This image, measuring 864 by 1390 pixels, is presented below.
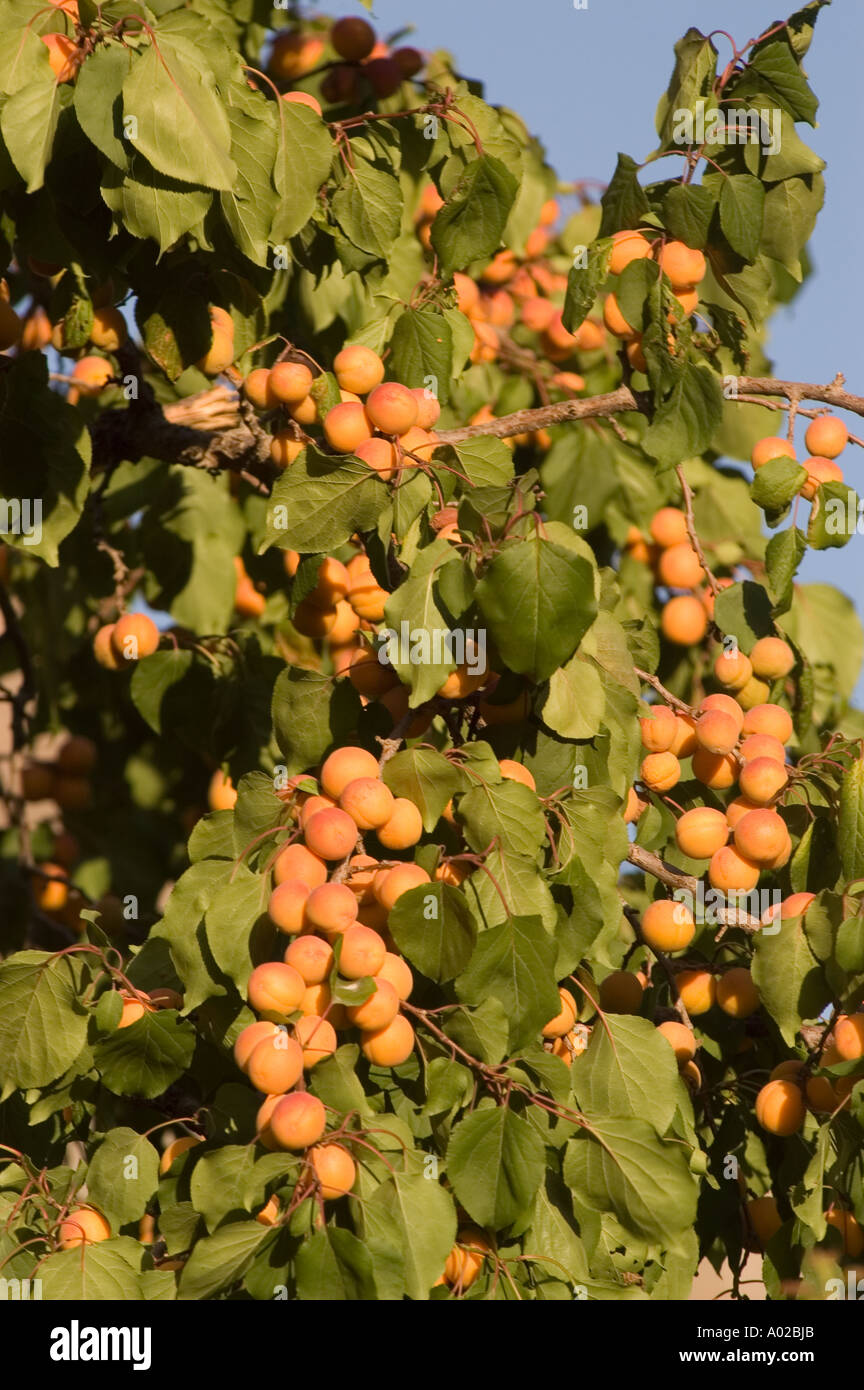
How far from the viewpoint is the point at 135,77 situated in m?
1.60

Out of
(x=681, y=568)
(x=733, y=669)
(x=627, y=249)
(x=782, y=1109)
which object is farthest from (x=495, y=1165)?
(x=681, y=568)

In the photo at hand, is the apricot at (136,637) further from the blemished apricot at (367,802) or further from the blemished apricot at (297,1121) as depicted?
the blemished apricot at (297,1121)

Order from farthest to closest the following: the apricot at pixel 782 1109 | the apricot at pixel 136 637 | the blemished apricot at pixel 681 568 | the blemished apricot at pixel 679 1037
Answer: the blemished apricot at pixel 681 568, the apricot at pixel 136 637, the blemished apricot at pixel 679 1037, the apricot at pixel 782 1109

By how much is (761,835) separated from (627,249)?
0.82 metres

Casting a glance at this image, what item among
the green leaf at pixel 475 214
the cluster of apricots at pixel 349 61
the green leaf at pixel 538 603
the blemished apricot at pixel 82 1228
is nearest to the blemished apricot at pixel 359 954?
the green leaf at pixel 538 603

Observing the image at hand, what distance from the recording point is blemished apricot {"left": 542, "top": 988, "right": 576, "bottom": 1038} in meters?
1.83

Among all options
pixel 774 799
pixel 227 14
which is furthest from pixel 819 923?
pixel 227 14

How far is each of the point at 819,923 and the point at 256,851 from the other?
2.19 ft

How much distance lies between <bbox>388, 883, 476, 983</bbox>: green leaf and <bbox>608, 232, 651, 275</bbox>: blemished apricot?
3.14ft

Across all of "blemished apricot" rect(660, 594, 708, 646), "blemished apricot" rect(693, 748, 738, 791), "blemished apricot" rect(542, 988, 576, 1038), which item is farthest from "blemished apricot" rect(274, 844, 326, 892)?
"blemished apricot" rect(660, 594, 708, 646)

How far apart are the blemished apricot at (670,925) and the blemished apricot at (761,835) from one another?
0.11m

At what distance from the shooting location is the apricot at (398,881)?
63.9 inches

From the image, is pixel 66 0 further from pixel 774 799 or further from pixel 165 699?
pixel 774 799

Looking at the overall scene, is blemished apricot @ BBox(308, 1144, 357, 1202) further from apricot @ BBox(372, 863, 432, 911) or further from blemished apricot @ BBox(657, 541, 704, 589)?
blemished apricot @ BBox(657, 541, 704, 589)
